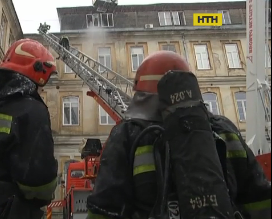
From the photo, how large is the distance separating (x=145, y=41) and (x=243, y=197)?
18.2 meters

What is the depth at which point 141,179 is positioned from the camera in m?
1.76

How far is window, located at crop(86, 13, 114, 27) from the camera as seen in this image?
20.7 metres

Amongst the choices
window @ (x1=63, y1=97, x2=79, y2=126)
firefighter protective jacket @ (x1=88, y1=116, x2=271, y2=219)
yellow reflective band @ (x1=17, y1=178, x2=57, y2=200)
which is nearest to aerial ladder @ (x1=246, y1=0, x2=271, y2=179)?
firefighter protective jacket @ (x1=88, y1=116, x2=271, y2=219)

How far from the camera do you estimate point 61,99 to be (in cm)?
1823

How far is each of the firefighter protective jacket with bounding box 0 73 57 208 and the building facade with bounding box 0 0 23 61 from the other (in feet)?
48.8

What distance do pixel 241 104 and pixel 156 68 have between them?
57.5 feet

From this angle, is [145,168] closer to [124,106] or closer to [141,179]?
[141,179]

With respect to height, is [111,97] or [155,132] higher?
[111,97]

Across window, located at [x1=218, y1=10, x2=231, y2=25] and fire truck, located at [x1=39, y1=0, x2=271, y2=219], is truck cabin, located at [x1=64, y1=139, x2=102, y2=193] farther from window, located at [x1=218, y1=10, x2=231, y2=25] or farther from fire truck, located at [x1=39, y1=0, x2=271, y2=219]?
window, located at [x1=218, y1=10, x2=231, y2=25]

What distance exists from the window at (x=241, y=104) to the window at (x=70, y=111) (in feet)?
26.7

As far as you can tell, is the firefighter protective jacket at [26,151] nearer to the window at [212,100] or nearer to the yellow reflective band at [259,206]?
the yellow reflective band at [259,206]

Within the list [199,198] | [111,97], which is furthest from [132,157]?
[111,97]

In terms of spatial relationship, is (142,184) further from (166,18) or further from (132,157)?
(166,18)

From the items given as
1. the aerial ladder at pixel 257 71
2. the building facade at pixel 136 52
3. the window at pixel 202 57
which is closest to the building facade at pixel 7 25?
the building facade at pixel 136 52
